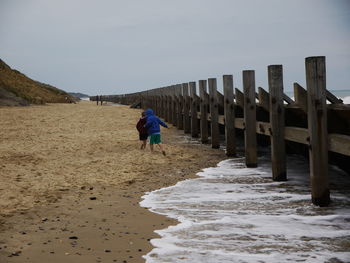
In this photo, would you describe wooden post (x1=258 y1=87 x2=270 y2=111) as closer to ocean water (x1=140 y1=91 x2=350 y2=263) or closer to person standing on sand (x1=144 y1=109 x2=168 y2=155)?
ocean water (x1=140 y1=91 x2=350 y2=263)

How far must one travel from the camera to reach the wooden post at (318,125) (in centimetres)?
592

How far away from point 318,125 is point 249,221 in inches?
62.3

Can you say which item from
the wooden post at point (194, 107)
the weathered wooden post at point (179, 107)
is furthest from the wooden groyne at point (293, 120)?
the weathered wooden post at point (179, 107)

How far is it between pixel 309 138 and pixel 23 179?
487 centimetres

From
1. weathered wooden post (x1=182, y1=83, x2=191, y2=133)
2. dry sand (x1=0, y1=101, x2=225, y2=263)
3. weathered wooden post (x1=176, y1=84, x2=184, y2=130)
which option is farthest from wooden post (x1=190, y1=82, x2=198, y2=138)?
weathered wooden post (x1=176, y1=84, x2=184, y2=130)

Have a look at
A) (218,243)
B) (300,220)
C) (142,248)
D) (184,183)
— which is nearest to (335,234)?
(300,220)

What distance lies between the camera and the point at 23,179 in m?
8.00

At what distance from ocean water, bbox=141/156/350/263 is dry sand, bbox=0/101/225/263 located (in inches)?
12.6

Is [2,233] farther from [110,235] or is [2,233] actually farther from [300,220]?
[300,220]

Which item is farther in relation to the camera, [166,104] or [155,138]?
[166,104]

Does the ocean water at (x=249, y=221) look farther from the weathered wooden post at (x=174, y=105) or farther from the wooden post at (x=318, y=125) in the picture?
the weathered wooden post at (x=174, y=105)

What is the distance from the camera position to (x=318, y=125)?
5.95m

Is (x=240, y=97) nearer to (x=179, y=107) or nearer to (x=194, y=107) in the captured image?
(x=194, y=107)

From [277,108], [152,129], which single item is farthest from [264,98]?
[152,129]
